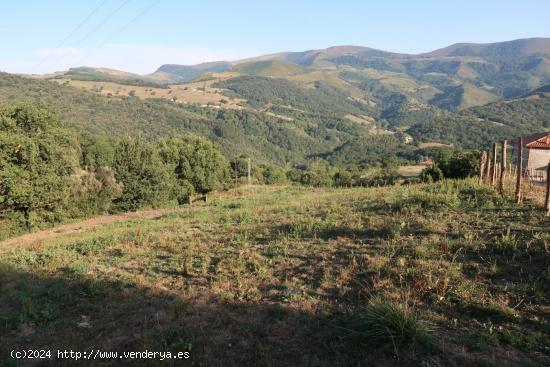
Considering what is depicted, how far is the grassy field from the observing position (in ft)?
20.2

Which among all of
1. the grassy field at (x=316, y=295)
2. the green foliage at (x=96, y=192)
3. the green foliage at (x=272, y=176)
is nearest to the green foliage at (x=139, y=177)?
the green foliage at (x=96, y=192)

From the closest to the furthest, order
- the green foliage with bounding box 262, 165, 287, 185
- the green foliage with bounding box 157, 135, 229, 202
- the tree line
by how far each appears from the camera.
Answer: the tree line < the green foliage with bounding box 157, 135, 229, 202 < the green foliage with bounding box 262, 165, 287, 185

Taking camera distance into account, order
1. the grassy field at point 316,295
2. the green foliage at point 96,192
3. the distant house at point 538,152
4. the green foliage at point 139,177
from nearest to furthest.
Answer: the grassy field at point 316,295, the distant house at point 538,152, the green foliage at point 96,192, the green foliage at point 139,177

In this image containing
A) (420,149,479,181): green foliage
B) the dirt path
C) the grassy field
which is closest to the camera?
the grassy field

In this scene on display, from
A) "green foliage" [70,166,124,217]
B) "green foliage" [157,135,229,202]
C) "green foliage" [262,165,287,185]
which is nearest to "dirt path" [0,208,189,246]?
"green foliage" [70,166,124,217]

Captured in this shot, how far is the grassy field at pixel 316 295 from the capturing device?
615 cm

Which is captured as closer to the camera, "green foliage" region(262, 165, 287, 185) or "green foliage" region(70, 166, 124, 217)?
"green foliage" region(70, 166, 124, 217)

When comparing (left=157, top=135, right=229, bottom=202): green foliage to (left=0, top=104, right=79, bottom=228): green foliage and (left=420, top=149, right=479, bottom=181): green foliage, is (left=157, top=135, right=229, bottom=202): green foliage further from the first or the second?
(left=420, top=149, right=479, bottom=181): green foliage

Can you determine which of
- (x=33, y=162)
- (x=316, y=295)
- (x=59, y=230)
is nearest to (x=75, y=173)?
(x=33, y=162)

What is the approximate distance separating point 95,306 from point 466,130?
20746 cm

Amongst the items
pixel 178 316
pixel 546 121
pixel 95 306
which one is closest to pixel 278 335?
pixel 178 316

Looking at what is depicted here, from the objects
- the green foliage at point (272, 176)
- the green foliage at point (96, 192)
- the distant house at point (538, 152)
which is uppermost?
the distant house at point (538, 152)

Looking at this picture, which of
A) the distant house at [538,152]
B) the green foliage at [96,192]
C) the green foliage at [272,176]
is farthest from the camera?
the green foliage at [272,176]

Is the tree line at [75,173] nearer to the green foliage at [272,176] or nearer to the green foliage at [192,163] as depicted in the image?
the green foliage at [192,163]
